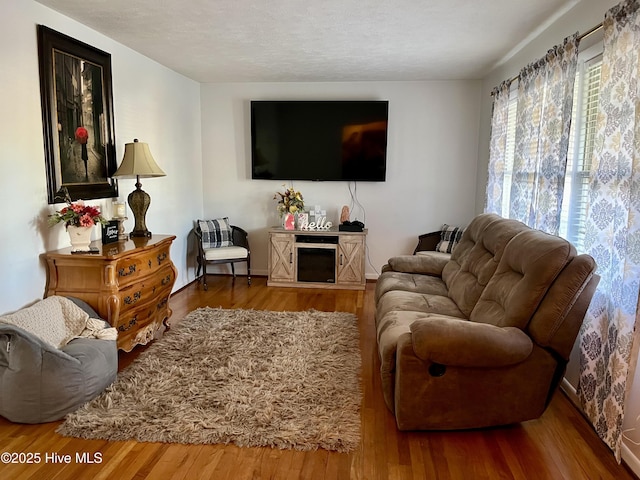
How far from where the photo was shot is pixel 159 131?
15.7 feet

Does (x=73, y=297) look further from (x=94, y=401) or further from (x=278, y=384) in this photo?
(x=278, y=384)

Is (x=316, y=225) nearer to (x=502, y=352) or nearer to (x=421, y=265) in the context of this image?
(x=421, y=265)

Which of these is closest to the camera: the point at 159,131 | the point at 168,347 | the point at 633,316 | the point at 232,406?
the point at 633,316

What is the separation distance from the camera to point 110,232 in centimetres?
356

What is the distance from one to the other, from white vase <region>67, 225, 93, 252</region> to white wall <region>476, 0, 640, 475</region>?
3.25 meters

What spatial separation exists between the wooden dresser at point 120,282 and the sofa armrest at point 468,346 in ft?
6.66

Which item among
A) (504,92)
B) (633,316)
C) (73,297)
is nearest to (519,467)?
(633,316)

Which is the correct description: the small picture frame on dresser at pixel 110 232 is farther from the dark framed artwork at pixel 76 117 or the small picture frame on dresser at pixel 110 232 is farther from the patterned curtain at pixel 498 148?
the patterned curtain at pixel 498 148

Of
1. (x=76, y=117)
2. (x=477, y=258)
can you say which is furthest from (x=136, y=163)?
(x=477, y=258)

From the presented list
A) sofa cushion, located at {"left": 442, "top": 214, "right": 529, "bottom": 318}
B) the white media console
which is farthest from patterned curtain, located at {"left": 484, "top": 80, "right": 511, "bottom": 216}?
the white media console

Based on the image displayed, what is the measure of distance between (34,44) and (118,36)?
87 cm

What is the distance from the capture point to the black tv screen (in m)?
5.50

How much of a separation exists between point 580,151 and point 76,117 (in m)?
3.55

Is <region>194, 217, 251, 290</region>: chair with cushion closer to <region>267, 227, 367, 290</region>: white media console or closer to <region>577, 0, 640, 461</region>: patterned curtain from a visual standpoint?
<region>267, 227, 367, 290</region>: white media console
